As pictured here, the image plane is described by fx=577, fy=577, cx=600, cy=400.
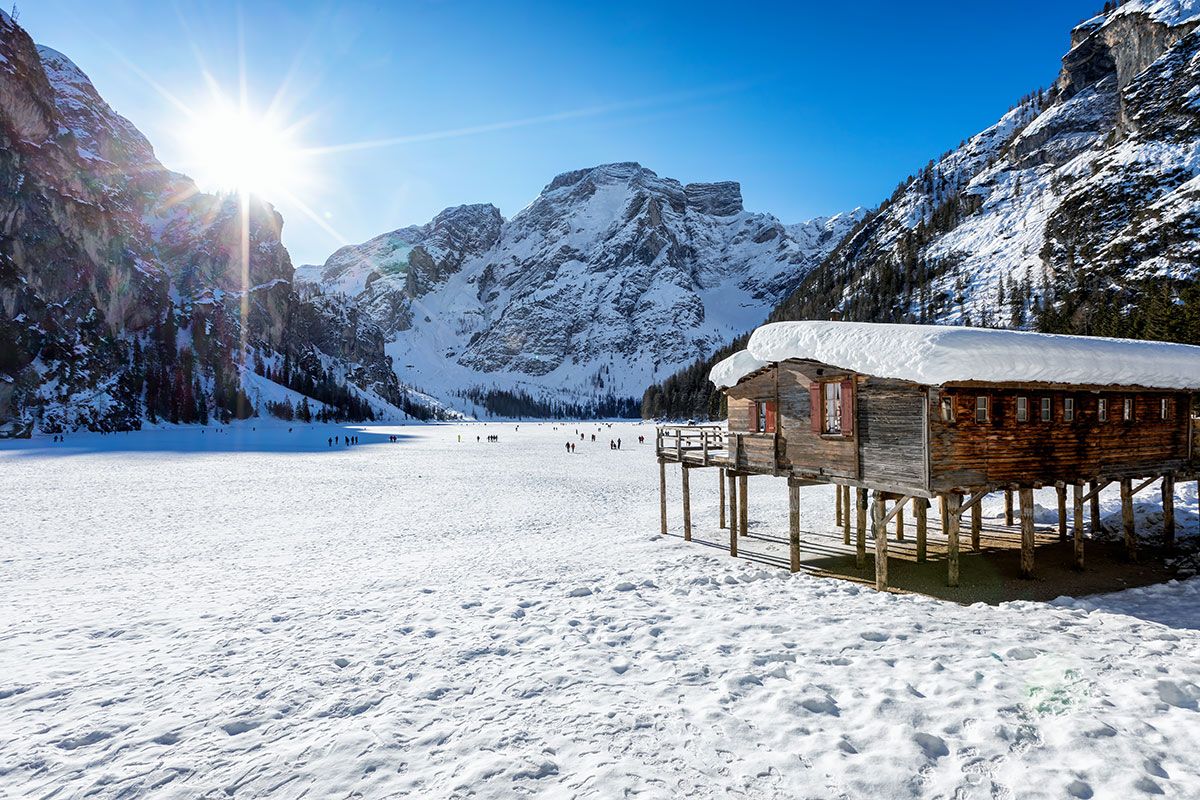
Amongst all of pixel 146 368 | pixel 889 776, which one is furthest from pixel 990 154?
pixel 146 368

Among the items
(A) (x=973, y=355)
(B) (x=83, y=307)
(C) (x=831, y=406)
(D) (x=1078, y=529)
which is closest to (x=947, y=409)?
(A) (x=973, y=355)

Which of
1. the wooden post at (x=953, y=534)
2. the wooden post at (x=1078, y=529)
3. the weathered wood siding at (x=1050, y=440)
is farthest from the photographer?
the wooden post at (x=1078, y=529)

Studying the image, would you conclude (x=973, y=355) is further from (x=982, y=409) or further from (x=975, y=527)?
(x=975, y=527)

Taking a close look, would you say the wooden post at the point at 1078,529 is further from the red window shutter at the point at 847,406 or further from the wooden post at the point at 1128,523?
the red window shutter at the point at 847,406

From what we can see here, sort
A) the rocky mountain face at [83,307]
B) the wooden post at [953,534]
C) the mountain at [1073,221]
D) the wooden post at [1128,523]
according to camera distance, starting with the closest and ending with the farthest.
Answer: the wooden post at [953,534]
the wooden post at [1128,523]
the mountain at [1073,221]
the rocky mountain face at [83,307]

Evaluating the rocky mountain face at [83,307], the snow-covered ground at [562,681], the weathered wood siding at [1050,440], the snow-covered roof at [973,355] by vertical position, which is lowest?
the snow-covered ground at [562,681]

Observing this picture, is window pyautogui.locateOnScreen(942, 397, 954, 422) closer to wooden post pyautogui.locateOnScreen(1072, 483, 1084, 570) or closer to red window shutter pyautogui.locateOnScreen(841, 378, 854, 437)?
red window shutter pyautogui.locateOnScreen(841, 378, 854, 437)

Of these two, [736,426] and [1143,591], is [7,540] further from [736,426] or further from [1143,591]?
[1143,591]

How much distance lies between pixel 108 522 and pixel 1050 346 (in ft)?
117

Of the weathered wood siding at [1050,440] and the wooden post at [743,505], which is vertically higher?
the weathered wood siding at [1050,440]

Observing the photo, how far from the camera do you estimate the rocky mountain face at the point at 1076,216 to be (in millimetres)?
86625

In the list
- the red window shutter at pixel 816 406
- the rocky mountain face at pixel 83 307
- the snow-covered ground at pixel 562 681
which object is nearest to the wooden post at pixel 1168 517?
the snow-covered ground at pixel 562 681

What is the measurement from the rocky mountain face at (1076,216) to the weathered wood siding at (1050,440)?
32.8 meters

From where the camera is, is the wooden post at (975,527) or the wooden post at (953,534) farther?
the wooden post at (975,527)
